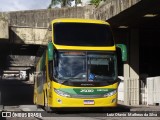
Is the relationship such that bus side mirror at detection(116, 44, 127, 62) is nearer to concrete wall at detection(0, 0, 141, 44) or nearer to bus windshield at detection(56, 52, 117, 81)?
bus windshield at detection(56, 52, 117, 81)

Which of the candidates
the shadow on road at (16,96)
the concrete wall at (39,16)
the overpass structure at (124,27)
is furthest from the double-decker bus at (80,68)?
the shadow on road at (16,96)

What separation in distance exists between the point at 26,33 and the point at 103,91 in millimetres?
18304

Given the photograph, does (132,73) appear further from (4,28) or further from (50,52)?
(50,52)

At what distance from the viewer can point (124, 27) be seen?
32.9m

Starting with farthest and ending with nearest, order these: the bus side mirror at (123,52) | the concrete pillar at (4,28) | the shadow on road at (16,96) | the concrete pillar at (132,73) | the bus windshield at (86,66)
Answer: the shadow on road at (16,96), the concrete pillar at (132,73), the concrete pillar at (4,28), the bus side mirror at (123,52), the bus windshield at (86,66)

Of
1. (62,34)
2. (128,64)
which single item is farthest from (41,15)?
(62,34)

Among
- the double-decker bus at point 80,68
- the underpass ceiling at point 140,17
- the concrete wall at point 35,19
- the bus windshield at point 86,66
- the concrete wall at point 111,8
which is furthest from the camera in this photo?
the concrete wall at point 35,19

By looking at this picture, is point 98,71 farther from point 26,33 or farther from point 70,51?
point 26,33

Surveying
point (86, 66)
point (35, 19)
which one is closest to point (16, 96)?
point (35, 19)

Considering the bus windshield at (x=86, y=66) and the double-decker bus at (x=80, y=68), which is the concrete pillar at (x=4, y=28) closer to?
the double-decker bus at (x=80, y=68)

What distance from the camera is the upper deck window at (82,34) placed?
17.8 metres

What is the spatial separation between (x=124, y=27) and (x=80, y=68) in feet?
53.2

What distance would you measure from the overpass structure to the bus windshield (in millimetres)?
6787

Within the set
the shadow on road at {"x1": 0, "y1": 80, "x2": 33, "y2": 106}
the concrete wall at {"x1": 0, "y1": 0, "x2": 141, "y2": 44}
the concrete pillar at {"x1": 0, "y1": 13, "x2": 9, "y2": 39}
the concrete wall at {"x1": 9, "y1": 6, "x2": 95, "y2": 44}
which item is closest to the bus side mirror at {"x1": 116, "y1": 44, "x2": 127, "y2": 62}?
the concrete wall at {"x1": 0, "y1": 0, "x2": 141, "y2": 44}
